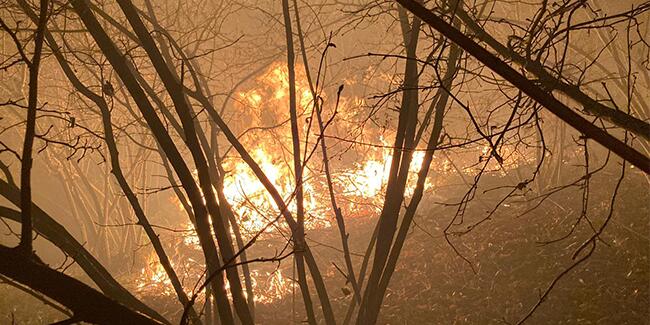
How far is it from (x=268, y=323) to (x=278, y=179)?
571 cm

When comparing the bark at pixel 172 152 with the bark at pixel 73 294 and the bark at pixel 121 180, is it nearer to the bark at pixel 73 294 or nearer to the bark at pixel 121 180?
the bark at pixel 121 180

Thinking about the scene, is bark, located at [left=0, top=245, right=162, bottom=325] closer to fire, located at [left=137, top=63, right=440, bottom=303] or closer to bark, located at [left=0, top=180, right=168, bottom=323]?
bark, located at [left=0, top=180, right=168, bottom=323]

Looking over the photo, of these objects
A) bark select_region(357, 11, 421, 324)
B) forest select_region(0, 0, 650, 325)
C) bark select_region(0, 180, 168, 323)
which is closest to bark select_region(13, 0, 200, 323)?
forest select_region(0, 0, 650, 325)

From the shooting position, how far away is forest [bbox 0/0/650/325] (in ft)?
5.49

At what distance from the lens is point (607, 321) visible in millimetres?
4844

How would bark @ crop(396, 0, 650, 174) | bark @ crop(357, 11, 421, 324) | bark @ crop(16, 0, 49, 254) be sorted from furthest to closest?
bark @ crop(357, 11, 421, 324)
bark @ crop(16, 0, 49, 254)
bark @ crop(396, 0, 650, 174)

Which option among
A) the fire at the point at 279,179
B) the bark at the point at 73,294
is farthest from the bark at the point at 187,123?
the fire at the point at 279,179

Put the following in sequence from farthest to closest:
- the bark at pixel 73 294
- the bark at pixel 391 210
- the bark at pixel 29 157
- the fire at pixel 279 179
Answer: the fire at pixel 279 179 < the bark at pixel 391 210 < the bark at pixel 29 157 < the bark at pixel 73 294

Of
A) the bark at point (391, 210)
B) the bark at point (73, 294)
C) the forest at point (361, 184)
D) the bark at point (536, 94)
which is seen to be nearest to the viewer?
the bark at point (73, 294)

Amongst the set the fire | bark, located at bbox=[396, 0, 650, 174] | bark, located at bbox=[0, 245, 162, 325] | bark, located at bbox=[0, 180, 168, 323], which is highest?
the fire

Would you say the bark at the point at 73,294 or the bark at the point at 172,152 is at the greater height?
the bark at the point at 172,152

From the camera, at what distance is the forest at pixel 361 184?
1.67 m

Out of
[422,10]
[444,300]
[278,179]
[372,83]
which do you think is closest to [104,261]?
[278,179]

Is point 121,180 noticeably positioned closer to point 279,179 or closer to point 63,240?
point 63,240
